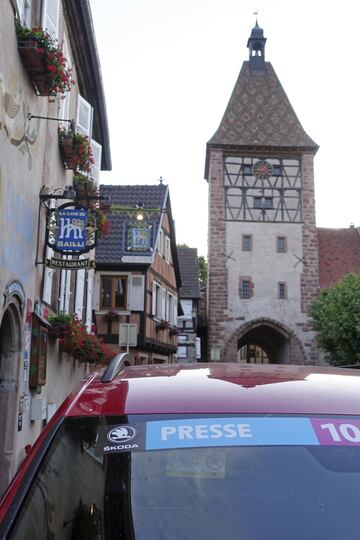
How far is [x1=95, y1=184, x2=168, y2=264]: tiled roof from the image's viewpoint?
70.0 feet

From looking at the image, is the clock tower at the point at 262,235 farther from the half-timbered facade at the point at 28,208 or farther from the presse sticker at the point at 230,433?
the presse sticker at the point at 230,433

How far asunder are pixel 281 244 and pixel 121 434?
3547 cm

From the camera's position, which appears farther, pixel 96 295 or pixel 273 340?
pixel 273 340

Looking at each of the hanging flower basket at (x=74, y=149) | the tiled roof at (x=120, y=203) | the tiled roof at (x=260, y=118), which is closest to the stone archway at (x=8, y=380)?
the hanging flower basket at (x=74, y=149)

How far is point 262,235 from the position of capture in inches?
1449

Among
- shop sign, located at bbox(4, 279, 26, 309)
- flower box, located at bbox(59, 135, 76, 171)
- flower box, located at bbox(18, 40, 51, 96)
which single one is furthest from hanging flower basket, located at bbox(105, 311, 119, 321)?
flower box, located at bbox(18, 40, 51, 96)

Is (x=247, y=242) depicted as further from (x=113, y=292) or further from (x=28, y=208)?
(x=28, y=208)

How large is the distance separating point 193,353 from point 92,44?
25.1 metres

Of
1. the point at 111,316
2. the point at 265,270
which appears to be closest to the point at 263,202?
the point at 265,270

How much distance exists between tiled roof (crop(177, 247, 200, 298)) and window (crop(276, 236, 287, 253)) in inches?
203

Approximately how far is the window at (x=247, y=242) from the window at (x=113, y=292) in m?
16.4

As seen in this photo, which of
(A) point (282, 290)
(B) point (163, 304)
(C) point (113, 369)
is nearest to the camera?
(C) point (113, 369)

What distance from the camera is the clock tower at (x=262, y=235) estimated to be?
3591 cm

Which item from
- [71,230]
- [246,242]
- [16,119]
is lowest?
[71,230]
